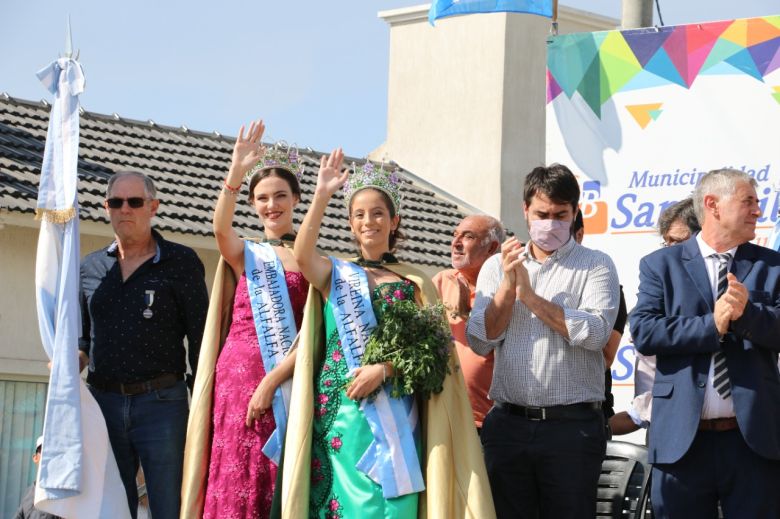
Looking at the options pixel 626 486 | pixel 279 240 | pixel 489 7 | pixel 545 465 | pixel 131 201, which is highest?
pixel 489 7

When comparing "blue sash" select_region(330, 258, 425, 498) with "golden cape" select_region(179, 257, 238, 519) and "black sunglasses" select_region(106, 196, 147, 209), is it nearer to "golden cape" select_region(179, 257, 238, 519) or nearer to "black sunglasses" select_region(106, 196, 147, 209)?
"golden cape" select_region(179, 257, 238, 519)

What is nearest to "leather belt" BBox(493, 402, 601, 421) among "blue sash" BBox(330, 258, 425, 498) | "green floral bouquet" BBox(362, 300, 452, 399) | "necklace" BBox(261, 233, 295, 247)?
"green floral bouquet" BBox(362, 300, 452, 399)

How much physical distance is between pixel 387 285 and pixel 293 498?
3.37 feet

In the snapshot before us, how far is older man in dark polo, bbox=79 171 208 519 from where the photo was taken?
5926 mm

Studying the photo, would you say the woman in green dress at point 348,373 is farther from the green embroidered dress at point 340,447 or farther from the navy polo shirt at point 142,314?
the navy polo shirt at point 142,314

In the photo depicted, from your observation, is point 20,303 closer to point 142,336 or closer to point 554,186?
point 142,336

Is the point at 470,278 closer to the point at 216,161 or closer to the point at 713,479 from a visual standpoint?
the point at 713,479

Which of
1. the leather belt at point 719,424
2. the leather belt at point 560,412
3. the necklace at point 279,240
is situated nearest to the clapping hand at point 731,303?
the leather belt at point 719,424

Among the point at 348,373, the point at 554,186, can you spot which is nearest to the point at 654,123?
the point at 554,186

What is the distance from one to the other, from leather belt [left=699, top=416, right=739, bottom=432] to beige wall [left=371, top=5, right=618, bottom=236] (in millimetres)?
13519

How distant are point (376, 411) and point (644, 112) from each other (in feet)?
10.4

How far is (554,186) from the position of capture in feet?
18.6

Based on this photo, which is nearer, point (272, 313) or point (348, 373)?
point (348, 373)

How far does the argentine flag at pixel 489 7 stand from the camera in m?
9.52
